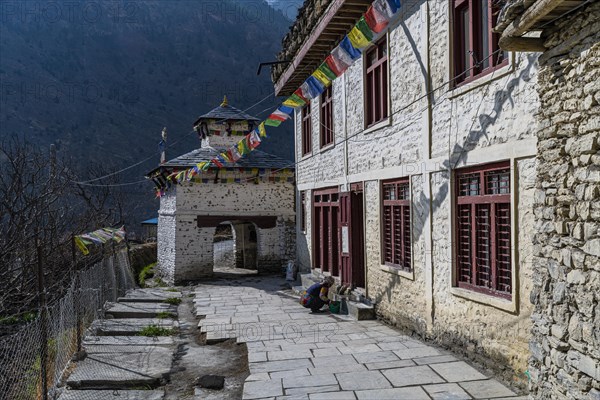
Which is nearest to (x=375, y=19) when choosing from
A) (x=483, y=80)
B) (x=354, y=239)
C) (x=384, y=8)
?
(x=384, y=8)

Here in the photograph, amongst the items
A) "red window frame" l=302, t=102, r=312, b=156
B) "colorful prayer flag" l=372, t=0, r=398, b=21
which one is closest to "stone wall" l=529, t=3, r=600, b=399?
"colorful prayer flag" l=372, t=0, r=398, b=21

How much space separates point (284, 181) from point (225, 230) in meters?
18.2

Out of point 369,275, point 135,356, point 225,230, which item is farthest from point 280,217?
point 225,230

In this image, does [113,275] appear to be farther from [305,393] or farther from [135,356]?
[305,393]

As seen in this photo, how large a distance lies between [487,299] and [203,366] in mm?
4291

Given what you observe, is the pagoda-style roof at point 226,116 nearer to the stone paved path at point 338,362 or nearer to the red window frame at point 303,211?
the red window frame at point 303,211

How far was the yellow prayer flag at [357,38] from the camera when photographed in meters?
8.39

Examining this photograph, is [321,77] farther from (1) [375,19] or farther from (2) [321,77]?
(1) [375,19]

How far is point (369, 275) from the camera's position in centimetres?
1051

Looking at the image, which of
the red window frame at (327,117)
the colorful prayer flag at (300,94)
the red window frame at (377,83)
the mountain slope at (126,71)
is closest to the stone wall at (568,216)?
the red window frame at (377,83)

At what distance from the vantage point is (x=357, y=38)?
850 centimetres

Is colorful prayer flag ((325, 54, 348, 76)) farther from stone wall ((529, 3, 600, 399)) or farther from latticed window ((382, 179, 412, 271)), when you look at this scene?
stone wall ((529, 3, 600, 399))

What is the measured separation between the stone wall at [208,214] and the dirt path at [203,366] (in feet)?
25.9

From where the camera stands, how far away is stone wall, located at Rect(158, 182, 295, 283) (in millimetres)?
18078
